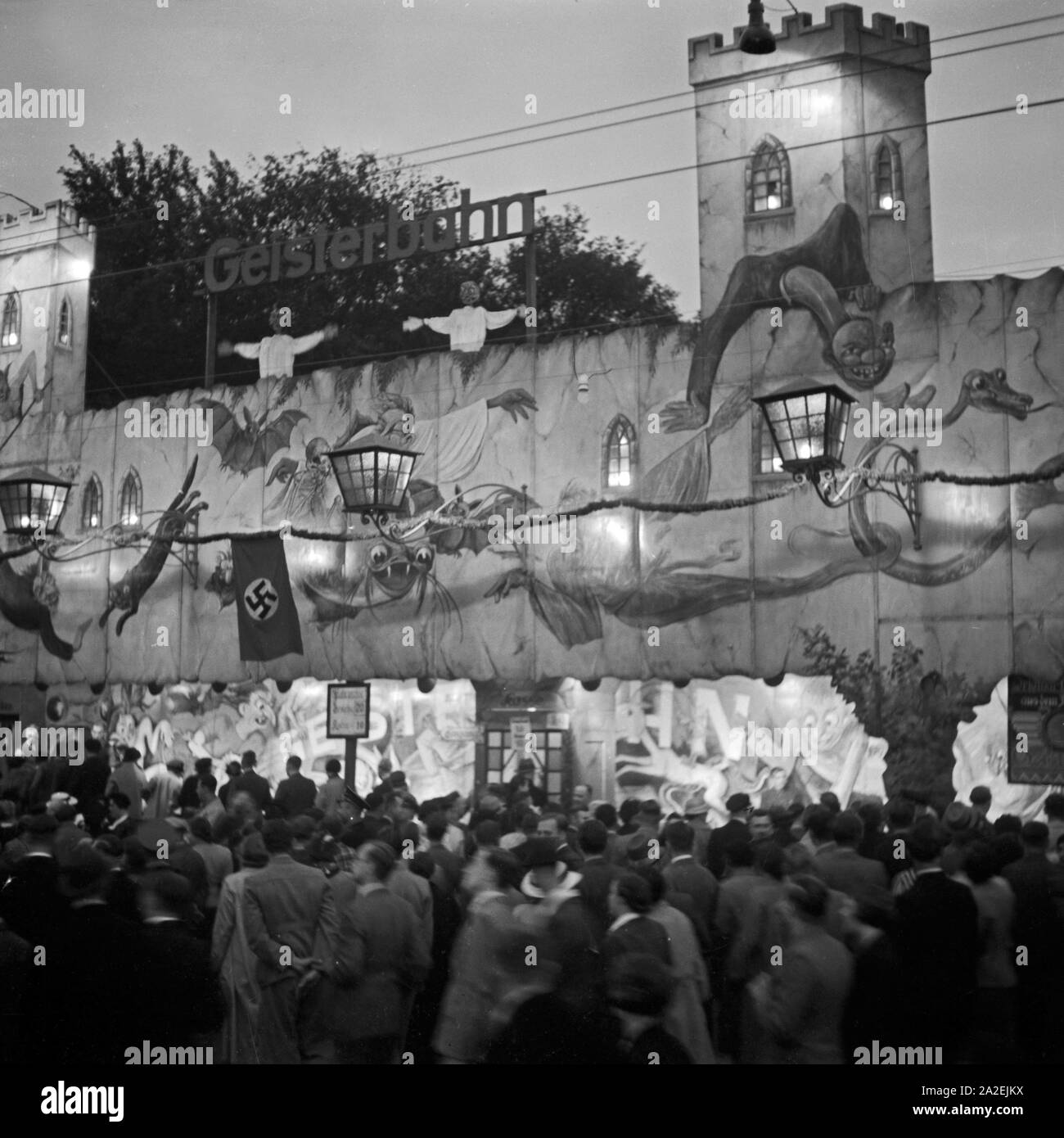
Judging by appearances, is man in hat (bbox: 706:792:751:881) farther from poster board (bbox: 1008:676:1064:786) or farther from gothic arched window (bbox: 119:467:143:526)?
gothic arched window (bbox: 119:467:143:526)

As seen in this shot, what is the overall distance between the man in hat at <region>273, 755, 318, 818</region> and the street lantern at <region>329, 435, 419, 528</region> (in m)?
1.99

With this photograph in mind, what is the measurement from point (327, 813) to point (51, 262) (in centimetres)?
475

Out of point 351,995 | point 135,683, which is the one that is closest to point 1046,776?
point 351,995

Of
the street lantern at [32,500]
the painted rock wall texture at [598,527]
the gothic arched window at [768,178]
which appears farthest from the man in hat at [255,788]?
the gothic arched window at [768,178]

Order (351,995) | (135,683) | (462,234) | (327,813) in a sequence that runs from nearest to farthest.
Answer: (351,995)
(327,813)
(462,234)
(135,683)

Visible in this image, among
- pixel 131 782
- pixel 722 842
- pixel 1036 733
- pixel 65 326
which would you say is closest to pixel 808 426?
pixel 1036 733

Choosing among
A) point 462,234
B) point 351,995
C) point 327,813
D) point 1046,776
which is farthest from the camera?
point 462,234

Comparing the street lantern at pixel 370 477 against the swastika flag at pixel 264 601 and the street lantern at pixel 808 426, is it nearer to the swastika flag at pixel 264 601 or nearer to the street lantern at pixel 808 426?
the swastika flag at pixel 264 601

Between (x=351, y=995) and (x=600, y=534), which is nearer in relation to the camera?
(x=351, y=995)

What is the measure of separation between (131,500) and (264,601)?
1.32 meters

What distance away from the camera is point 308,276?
32.2 feet

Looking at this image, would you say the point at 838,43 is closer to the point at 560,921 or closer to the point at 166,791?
the point at 560,921
